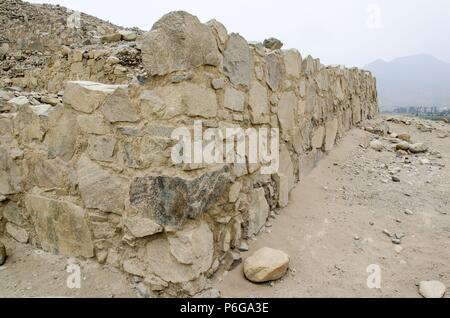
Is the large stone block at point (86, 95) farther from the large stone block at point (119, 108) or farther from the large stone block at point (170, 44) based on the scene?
the large stone block at point (170, 44)

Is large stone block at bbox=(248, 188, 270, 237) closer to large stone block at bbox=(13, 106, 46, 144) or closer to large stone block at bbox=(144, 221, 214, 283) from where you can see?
large stone block at bbox=(144, 221, 214, 283)

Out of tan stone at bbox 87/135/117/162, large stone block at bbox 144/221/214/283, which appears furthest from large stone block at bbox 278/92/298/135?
tan stone at bbox 87/135/117/162

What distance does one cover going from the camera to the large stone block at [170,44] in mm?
1977

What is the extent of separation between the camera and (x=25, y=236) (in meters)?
2.79

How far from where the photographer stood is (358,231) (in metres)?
2.98

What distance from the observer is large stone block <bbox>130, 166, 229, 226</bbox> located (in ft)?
6.59

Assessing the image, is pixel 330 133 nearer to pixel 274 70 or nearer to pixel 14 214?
pixel 274 70

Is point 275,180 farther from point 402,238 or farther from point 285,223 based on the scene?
point 402,238

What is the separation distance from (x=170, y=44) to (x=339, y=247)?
204cm

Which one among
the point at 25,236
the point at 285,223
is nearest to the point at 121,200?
the point at 25,236

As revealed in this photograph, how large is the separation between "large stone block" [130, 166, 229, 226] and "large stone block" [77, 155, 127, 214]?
125 millimetres

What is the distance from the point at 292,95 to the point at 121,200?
217 cm

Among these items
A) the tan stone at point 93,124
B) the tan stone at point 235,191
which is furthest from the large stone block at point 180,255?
the tan stone at point 93,124
